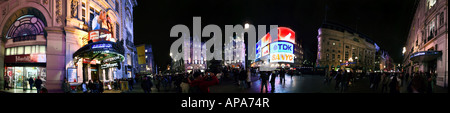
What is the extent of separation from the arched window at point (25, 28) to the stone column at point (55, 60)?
2710 mm

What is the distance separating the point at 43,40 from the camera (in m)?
16.8

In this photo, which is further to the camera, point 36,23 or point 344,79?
point 36,23

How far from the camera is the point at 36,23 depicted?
17312 mm

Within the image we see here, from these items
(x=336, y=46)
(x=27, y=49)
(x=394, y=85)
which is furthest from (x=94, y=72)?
(x=336, y=46)

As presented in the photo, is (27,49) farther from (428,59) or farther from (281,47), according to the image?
(281,47)

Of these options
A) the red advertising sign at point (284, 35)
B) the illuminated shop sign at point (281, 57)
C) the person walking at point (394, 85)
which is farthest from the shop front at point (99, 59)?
the red advertising sign at point (284, 35)

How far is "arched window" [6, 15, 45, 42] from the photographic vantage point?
17266 millimetres

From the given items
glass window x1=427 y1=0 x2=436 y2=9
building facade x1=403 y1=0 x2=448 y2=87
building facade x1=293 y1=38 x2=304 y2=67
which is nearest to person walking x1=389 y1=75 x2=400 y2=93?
building facade x1=403 y1=0 x2=448 y2=87

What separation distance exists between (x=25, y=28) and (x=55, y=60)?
17.4 feet

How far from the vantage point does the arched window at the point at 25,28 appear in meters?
17.3
